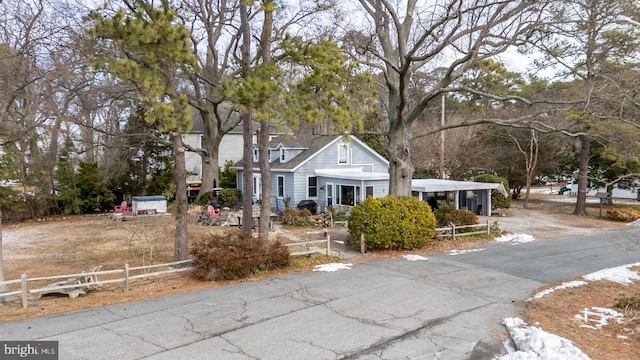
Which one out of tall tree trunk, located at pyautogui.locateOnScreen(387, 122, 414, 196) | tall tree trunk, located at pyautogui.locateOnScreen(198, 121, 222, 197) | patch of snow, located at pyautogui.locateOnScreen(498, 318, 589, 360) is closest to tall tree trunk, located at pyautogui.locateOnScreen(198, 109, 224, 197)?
tall tree trunk, located at pyautogui.locateOnScreen(198, 121, 222, 197)

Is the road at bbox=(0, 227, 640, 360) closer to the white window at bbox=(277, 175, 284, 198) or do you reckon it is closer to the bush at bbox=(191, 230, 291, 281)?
the bush at bbox=(191, 230, 291, 281)

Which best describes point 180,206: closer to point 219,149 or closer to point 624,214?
point 624,214

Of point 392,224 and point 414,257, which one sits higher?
point 392,224

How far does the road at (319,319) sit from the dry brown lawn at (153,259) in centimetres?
71

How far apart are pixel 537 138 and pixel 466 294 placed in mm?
25524

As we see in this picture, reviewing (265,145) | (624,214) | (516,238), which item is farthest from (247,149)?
(624,214)

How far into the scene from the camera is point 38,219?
78.8ft

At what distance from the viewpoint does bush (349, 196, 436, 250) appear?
14078mm

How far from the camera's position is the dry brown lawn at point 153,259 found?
24.3ft

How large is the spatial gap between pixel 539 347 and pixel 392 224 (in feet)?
26.7

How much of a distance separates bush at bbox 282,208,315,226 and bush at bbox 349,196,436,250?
21.0 feet

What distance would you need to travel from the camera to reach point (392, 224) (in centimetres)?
1412

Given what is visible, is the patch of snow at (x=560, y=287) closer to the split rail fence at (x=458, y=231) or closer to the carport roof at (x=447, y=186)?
the split rail fence at (x=458, y=231)

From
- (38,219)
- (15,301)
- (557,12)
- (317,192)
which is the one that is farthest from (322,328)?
(38,219)
